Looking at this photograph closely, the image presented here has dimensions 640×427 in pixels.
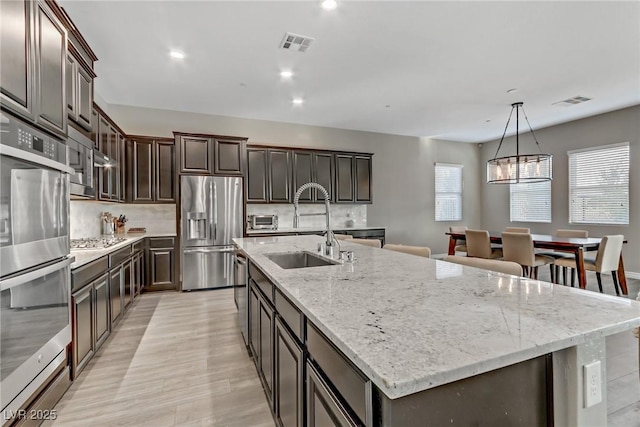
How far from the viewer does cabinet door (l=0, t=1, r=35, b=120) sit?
143 centimetres

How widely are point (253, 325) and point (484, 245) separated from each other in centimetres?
391

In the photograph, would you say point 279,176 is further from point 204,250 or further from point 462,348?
point 462,348

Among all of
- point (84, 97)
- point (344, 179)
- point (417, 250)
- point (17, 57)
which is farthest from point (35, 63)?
point (344, 179)

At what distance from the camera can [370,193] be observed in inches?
255

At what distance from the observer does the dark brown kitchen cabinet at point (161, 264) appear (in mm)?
4617

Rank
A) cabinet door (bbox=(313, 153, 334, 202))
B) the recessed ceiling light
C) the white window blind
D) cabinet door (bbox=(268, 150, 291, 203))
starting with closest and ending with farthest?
the recessed ceiling light → cabinet door (bbox=(268, 150, 291, 203)) → cabinet door (bbox=(313, 153, 334, 202)) → the white window blind

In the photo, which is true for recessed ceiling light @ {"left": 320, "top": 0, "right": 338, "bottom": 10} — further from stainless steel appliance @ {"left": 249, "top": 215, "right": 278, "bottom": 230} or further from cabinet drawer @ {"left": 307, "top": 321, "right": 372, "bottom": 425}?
stainless steel appliance @ {"left": 249, "top": 215, "right": 278, "bottom": 230}

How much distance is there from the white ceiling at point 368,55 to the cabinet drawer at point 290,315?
8.07ft

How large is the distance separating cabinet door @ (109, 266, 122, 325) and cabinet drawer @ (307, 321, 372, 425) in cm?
268

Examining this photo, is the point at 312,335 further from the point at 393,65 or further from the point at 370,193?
the point at 370,193

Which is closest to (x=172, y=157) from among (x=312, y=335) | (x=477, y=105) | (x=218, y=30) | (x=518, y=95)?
(x=218, y=30)

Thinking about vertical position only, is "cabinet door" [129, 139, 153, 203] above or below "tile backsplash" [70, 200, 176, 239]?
above

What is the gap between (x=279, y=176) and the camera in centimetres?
565

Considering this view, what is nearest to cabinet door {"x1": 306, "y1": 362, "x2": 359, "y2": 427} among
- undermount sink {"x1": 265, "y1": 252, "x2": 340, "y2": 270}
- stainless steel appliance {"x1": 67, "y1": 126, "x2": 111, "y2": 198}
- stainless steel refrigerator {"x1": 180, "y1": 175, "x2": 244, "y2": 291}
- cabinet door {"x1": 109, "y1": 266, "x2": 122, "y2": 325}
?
undermount sink {"x1": 265, "y1": 252, "x2": 340, "y2": 270}
